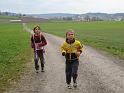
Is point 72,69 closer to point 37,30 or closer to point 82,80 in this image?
point 82,80

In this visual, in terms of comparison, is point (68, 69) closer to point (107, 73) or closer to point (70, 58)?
point (70, 58)

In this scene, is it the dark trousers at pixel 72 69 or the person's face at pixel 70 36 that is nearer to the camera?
the person's face at pixel 70 36

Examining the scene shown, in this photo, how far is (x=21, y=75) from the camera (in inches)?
556

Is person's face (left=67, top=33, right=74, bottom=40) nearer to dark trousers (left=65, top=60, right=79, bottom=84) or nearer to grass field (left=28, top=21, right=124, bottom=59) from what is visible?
dark trousers (left=65, top=60, right=79, bottom=84)

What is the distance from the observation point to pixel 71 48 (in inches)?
434

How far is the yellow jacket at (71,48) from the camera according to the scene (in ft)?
36.1

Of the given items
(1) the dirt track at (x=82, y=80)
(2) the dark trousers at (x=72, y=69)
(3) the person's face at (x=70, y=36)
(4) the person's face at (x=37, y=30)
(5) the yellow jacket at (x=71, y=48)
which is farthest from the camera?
(4) the person's face at (x=37, y=30)

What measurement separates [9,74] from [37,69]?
124 centimetres

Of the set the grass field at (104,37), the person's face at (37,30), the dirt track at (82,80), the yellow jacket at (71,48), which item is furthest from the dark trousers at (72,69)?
the grass field at (104,37)

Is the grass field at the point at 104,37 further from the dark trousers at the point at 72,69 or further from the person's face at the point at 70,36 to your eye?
the person's face at the point at 70,36

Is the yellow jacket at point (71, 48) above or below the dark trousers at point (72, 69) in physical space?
above

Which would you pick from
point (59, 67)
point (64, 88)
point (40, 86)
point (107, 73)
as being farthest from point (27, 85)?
point (59, 67)

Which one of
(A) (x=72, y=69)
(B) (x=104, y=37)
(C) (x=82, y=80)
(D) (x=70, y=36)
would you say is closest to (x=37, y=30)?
(C) (x=82, y=80)

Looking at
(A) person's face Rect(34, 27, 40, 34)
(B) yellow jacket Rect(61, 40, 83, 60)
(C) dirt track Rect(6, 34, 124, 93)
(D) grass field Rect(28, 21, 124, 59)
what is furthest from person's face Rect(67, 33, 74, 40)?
(D) grass field Rect(28, 21, 124, 59)
